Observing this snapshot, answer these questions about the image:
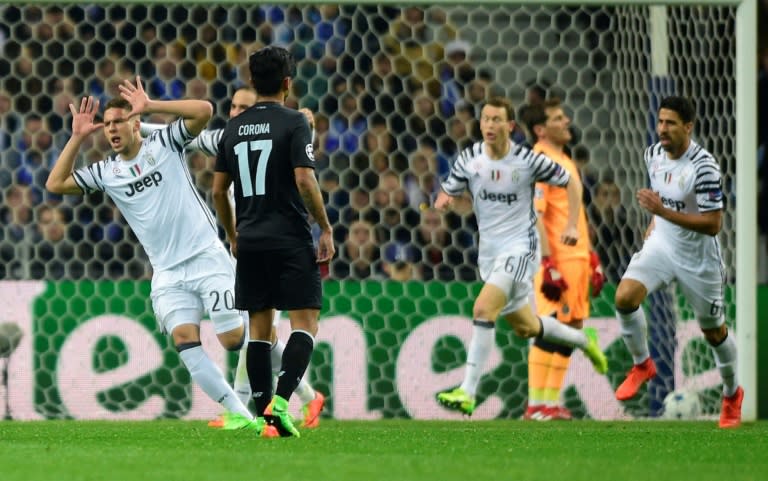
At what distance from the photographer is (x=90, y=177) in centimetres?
792

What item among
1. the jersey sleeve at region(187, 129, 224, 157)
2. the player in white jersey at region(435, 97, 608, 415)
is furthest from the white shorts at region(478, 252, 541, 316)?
the jersey sleeve at region(187, 129, 224, 157)

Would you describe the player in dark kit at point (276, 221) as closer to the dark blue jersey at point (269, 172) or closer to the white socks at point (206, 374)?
the dark blue jersey at point (269, 172)

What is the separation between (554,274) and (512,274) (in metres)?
0.76

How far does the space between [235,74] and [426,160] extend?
1529 mm

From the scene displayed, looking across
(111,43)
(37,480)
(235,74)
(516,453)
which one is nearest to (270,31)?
(235,74)

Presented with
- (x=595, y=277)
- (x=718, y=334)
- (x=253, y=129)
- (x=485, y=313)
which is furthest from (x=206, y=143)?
(x=718, y=334)

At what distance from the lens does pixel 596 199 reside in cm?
1116

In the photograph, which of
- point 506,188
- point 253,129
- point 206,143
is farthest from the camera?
point 506,188

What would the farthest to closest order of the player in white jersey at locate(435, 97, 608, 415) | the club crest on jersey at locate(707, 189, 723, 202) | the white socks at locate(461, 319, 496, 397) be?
the player in white jersey at locate(435, 97, 608, 415) < the white socks at locate(461, 319, 496, 397) < the club crest on jersey at locate(707, 189, 723, 202)

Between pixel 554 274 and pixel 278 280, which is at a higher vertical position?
pixel 278 280

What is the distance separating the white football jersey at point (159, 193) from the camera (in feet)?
26.0

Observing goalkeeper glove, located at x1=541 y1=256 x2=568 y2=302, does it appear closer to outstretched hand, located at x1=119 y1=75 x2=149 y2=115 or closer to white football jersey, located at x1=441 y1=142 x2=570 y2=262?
white football jersey, located at x1=441 y1=142 x2=570 y2=262

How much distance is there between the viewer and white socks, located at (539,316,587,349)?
9648 millimetres

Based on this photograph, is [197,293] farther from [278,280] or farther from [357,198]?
[357,198]
